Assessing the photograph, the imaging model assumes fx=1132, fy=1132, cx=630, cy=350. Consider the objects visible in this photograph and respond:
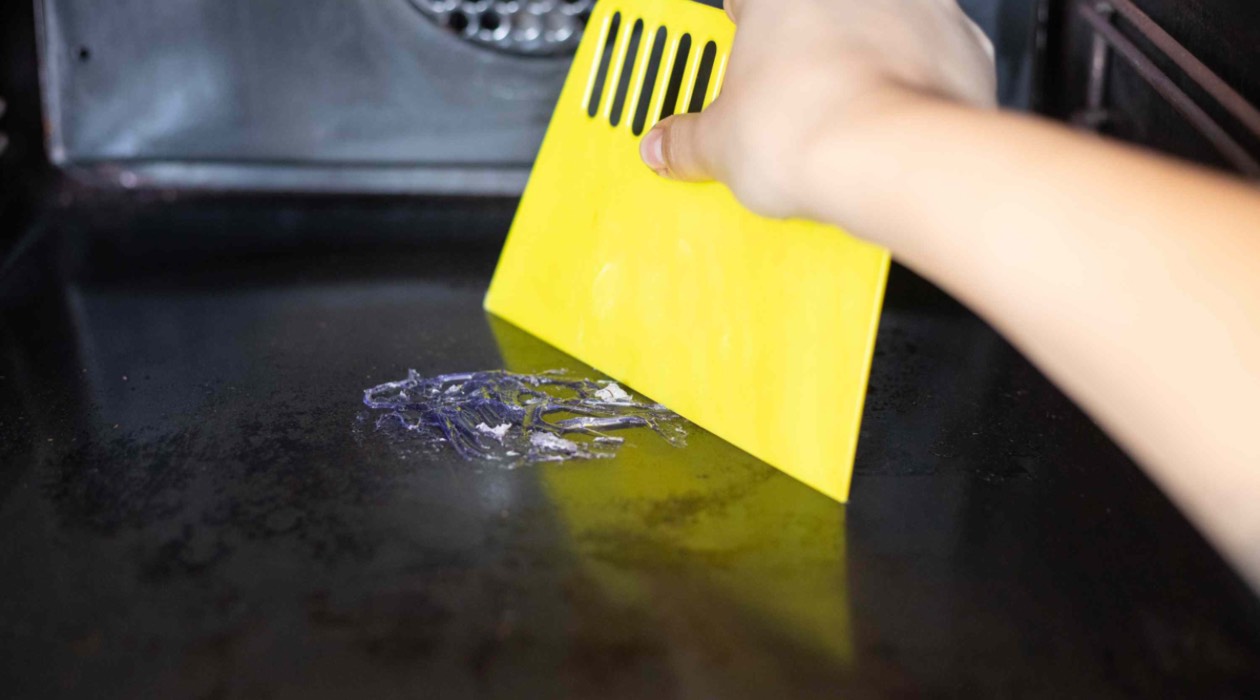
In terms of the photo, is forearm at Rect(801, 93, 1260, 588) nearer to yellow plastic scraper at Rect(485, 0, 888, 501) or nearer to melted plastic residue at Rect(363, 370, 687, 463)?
yellow plastic scraper at Rect(485, 0, 888, 501)

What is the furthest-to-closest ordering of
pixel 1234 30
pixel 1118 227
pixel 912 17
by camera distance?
pixel 1234 30, pixel 912 17, pixel 1118 227

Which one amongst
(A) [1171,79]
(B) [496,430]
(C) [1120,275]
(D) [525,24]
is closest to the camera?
(C) [1120,275]

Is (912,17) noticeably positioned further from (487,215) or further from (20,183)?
(20,183)

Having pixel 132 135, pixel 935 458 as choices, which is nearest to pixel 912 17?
pixel 935 458

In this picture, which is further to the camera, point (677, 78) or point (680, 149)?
point (677, 78)

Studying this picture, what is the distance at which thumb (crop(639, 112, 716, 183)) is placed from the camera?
0.65 meters

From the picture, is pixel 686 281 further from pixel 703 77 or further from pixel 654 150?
pixel 703 77

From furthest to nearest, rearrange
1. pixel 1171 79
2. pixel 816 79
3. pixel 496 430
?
pixel 1171 79 < pixel 496 430 < pixel 816 79

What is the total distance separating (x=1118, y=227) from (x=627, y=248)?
39 centimetres

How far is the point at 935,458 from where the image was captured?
64 cm

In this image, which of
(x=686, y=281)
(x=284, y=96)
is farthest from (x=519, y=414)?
(x=284, y=96)

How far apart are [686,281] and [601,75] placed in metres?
0.29

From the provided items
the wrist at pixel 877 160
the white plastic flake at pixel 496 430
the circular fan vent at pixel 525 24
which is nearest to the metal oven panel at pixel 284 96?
the circular fan vent at pixel 525 24

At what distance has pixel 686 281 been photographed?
0.73 metres
